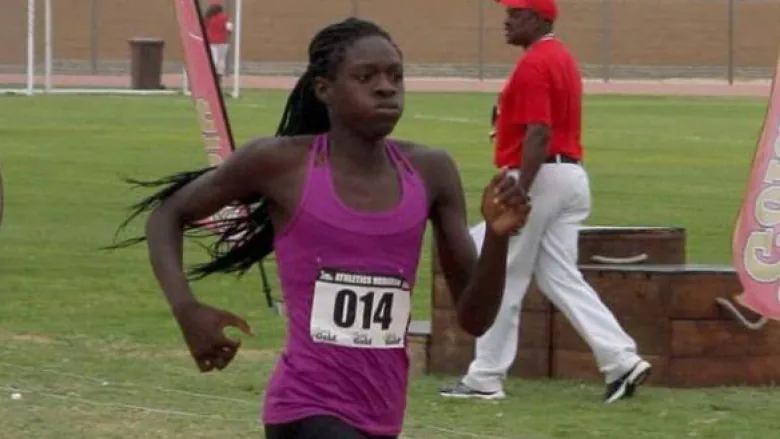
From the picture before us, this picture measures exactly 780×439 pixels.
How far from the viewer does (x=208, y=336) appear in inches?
205

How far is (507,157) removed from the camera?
381 inches

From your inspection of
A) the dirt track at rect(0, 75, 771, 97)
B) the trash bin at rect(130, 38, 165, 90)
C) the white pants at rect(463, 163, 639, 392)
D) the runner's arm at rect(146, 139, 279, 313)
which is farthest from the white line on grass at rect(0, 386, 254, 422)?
the dirt track at rect(0, 75, 771, 97)

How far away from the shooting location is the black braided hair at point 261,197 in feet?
18.0

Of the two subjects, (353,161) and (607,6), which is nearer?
(353,161)

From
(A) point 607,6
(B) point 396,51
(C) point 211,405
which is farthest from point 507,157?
(A) point 607,6

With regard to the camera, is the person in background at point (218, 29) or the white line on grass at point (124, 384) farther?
the person in background at point (218, 29)

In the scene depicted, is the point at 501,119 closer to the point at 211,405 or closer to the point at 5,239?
the point at 211,405

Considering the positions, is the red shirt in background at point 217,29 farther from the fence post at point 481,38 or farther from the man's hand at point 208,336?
the man's hand at point 208,336

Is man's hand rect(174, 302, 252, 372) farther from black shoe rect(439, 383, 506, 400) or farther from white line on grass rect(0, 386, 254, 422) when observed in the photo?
black shoe rect(439, 383, 506, 400)

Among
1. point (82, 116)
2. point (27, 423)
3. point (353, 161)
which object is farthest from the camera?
point (82, 116)

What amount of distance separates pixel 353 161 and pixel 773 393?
5.41m

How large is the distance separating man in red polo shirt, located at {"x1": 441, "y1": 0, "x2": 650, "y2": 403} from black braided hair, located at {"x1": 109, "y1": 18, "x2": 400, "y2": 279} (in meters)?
3.73

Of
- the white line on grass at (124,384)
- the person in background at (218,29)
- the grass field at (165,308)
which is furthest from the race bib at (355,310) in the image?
the person in background at (218,29)

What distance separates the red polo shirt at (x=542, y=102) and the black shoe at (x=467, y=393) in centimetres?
107
